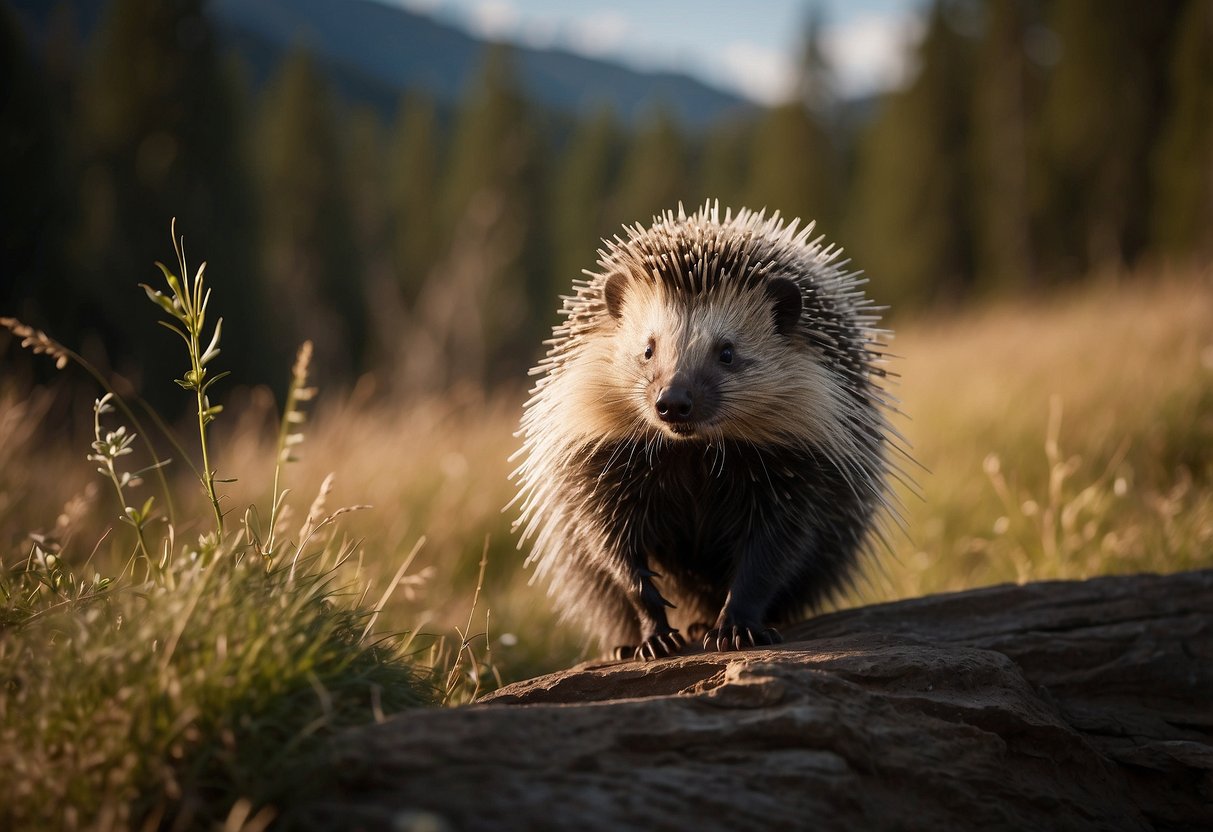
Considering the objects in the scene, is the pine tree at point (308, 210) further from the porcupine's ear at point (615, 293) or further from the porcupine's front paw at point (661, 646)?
the porcupine's front paw at point (661, 646)

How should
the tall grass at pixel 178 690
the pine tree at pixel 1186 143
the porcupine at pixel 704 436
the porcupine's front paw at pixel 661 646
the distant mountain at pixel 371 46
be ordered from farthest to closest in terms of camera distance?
the distant mountain at pixel 371 46
the pine tree at pixel 1186 143
the porcupine at pixel 704 436
the porcupine's front paw at pixel 661 646
the tall grass at pixel 178 690

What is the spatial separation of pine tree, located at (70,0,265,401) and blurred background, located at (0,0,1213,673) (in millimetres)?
72

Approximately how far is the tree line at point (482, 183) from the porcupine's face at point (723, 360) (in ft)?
23.6

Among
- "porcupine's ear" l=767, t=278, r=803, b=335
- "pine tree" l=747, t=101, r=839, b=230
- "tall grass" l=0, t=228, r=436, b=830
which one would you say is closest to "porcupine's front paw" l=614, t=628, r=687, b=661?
"tall grass" l=0, t=228, r=436, b=830

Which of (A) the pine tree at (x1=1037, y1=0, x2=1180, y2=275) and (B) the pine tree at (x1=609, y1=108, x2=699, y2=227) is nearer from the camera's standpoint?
(A) the pine tree at (x1=1037, y1=0, x2=1180, y2=275)

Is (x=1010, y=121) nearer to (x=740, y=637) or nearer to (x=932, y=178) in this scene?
(x=932, y=178)

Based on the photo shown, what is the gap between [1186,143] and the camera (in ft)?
64.2

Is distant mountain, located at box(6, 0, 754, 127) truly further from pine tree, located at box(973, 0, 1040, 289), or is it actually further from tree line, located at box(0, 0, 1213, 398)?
pine tree, located at box(973, 0, 1040, 289)

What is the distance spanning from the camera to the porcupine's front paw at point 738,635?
3633 mm

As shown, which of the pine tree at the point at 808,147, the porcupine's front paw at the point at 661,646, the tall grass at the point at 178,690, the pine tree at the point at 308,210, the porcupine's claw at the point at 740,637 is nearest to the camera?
the tall grass at the point at 178,690

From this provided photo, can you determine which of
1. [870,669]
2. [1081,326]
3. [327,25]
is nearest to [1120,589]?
[870,669]

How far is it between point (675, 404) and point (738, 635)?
Answer: 0.95 m

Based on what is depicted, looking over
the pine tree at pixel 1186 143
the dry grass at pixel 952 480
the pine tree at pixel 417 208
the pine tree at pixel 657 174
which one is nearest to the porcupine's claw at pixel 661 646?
the dry grass at pixel 952 480

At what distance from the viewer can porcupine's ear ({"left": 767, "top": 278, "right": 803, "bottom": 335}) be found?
405 centimetres
